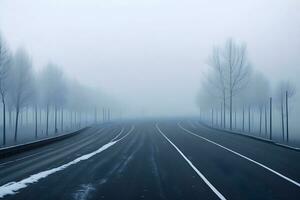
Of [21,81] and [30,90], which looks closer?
[21,81]

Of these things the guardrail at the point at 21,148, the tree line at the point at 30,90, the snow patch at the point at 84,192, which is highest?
the tree line at the point at 30,90

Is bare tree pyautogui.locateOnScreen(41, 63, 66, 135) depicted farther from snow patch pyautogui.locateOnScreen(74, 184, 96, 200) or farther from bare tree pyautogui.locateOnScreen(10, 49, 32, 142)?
snow patch pyautogui.locateOnScreen(74, 184, 96, 200)

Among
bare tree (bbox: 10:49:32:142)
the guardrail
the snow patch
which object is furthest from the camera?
bare tree (bbox: 10:49:32:142)

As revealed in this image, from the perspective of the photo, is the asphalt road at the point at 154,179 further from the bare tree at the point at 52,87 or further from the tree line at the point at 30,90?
the bare tree at the point at 52,87

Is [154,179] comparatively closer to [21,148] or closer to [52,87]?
[21,148]

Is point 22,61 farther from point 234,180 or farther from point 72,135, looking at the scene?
point 234,180

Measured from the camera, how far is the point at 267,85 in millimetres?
66375

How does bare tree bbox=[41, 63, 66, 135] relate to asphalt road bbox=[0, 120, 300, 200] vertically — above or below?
above

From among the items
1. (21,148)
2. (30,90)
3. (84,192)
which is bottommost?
(21,148)

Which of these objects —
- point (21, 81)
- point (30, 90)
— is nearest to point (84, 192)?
point (21, 81)

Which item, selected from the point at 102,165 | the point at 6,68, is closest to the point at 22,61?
the point at 6,68

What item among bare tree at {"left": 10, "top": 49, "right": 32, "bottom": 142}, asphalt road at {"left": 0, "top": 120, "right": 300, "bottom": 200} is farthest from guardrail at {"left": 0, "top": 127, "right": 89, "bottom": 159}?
bare tree at {"left": 10, "top": 49, "right": 32, "bottom": 142}

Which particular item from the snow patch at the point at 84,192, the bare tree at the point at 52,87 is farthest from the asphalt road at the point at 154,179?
the bare tree at the point at 52,87

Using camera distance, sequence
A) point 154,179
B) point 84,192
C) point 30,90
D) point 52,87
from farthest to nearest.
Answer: point 52,87 < point 30,90 < point 154,179 < point 84,192
